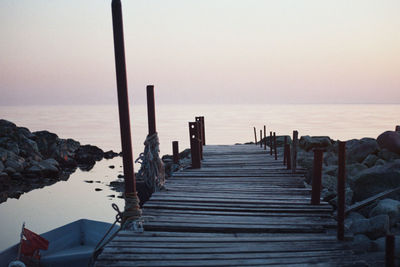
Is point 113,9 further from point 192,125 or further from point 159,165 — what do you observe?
point 192,125

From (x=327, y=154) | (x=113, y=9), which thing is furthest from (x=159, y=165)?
(x=327, y=154)

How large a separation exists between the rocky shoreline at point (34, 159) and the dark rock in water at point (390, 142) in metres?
20.1

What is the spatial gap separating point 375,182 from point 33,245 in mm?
8313

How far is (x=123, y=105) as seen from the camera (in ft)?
18.6

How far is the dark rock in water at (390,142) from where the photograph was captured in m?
16.5

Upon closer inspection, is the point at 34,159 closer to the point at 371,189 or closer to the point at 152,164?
the point at 152,164

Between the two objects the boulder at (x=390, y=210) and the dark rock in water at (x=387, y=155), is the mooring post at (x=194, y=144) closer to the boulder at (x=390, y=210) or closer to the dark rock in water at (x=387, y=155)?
the boulder at (x=390, y=210)

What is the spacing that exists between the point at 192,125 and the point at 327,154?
37.3 ft

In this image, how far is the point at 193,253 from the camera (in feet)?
14.7

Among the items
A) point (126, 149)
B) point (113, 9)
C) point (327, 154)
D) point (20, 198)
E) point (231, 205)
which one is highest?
point (113, 9)

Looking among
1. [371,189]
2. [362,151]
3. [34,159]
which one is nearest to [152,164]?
[371,189]

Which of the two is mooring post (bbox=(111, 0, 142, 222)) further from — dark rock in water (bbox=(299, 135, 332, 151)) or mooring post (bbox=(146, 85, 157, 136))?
dark rock in water (bbox=(299, 135, 332, 151))

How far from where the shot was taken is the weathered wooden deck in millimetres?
4332

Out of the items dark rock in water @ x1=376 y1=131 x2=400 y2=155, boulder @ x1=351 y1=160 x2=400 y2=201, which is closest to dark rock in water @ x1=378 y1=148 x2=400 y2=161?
dark rock in water @ x1=376 y1=131 x2=400 y2=155
